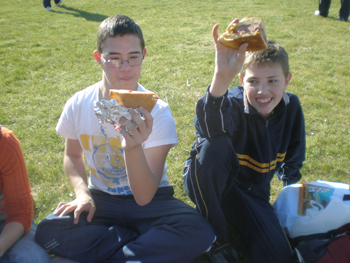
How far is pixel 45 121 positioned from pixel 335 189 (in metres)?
3.95

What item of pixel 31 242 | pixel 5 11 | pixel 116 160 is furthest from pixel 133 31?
pixel 5 11

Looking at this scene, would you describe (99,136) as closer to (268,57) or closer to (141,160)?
(141,160)

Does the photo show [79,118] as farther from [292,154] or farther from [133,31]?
[292,154]

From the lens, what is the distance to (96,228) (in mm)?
2059

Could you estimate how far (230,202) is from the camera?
2381 millimetres

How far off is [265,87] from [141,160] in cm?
119

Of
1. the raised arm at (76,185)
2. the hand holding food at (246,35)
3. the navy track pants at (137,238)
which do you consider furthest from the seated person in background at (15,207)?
the hand holding food at (246,35)

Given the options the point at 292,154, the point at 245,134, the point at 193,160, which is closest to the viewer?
the point at 193,160

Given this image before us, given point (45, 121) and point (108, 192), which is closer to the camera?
point (108, 192)

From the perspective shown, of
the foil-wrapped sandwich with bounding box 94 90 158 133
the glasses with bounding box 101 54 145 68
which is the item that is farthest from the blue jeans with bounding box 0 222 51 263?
the glasses with bounding box 101 54 145 68

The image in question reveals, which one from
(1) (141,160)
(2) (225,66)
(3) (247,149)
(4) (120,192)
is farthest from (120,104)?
(3) (247,149)

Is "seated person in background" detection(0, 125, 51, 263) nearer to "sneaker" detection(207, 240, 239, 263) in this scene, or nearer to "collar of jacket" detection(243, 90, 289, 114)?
"sneaker" detection(207, 240, 239, 263)

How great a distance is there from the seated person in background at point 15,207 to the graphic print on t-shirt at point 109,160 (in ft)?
1.68

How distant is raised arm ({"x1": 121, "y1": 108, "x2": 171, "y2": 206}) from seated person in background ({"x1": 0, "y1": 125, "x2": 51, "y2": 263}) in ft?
2.65
